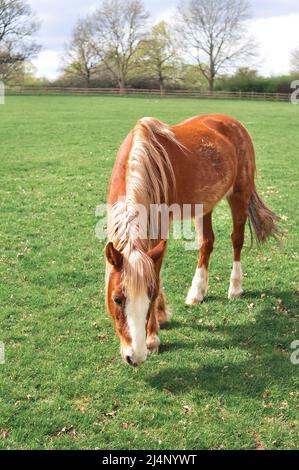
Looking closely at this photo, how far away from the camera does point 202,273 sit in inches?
Result: 234

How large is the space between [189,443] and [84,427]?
2.69 feet

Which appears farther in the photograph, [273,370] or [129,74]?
[129,74]

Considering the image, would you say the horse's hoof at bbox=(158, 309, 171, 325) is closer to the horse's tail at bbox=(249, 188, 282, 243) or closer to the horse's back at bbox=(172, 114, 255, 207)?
the horse's back at bbox=(172, 114, 255, 207)

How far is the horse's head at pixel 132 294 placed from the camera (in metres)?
3.57

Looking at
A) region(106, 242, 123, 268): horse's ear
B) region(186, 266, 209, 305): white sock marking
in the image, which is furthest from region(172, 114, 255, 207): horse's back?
region(106, 242, 123, 268): horse's ear

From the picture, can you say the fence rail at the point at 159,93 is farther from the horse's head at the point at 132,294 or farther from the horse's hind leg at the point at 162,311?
the horse's head at the point at 132,294

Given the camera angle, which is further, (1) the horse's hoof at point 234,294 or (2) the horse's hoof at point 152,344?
(1) the horse's hoof at point 234,294

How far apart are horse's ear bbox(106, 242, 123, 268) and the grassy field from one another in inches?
48.9

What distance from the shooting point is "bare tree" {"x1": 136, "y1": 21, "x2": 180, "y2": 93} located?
211ft

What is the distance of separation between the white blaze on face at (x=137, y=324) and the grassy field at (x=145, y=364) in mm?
602

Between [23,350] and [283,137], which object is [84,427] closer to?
[23,350]

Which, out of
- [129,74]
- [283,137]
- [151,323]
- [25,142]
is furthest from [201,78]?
[151,323]

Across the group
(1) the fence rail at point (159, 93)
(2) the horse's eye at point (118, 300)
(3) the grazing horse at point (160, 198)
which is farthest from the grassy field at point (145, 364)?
(1) the fence rail at point (159, 93)
